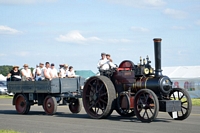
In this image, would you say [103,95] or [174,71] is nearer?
[103,95]

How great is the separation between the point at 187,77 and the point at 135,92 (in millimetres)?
20969

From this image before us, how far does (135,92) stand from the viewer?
14.7 meters

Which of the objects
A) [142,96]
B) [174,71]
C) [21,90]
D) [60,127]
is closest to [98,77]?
[142,96]

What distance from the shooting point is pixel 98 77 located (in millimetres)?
14836

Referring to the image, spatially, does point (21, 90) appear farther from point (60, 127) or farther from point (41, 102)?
point (60, 127)

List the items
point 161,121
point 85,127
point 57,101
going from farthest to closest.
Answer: point 57,101
point 161,121
point 85,127

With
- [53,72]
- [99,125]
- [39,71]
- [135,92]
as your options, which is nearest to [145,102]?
[135,92]

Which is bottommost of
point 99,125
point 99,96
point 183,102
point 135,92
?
point 99,125

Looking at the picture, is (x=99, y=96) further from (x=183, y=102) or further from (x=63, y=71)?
(x=63, y=71)

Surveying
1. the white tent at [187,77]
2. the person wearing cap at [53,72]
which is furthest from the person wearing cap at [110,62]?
the white tent at [187,77]

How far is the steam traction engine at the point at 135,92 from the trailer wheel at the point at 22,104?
303 cm

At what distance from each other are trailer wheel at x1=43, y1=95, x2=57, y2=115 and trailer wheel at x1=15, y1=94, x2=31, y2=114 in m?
0.81

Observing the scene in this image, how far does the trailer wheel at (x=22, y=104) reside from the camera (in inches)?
691

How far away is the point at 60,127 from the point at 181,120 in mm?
3730
